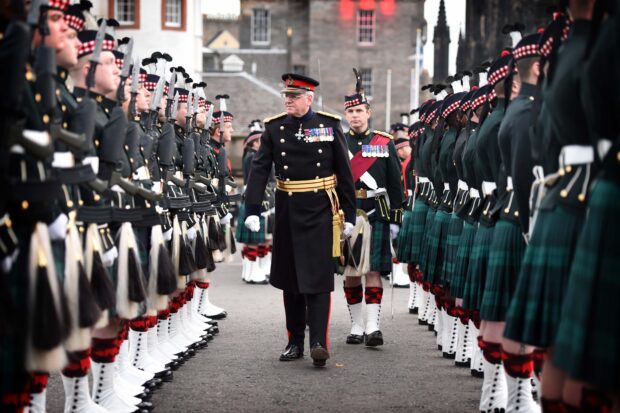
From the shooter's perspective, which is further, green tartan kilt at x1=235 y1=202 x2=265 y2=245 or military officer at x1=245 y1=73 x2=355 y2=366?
green tartan kilt at x1=235 y1=202 x2=265 y2=245

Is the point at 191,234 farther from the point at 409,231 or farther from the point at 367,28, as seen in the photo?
the point at 367,28

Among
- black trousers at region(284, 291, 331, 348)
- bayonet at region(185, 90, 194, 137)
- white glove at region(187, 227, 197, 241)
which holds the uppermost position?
bayonet at region(185, 90, 194, 137)

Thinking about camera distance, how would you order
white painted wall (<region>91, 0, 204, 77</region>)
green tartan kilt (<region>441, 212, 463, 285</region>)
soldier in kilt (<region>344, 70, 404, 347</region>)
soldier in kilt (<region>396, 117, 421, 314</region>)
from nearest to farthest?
green tartan kilt (<region>441, 212, 463, 285</region>)
soldier in kilt (<region>344, 70, 404, 347</region>)
soldier in kilt (<region>396, 117, 421, 314</region>)
white painted wall (<region>91, 0, 204, 77</region>)

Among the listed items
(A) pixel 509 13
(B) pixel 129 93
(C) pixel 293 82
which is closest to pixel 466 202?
(C) pixel 293 82

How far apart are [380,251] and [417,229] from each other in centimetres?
91

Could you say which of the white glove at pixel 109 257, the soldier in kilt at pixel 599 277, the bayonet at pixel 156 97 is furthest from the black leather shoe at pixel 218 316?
the soldier in kilt at pixel 599 277

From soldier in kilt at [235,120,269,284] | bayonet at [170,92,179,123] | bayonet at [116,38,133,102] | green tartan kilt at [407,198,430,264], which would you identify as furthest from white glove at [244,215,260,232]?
soldier in kilt at [235,120,269,284]

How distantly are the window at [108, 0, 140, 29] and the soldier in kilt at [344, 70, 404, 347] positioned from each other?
100 ft

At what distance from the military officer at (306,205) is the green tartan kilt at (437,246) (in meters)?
0.93

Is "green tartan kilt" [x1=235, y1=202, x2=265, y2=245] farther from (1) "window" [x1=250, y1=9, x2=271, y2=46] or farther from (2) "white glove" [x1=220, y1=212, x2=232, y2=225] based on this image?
(1) "window" [x1=250, y1=9, x2=271, y2=46]

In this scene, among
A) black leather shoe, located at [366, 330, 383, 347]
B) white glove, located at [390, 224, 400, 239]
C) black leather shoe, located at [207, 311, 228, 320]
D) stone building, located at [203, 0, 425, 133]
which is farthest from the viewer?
stone building, located at [203, 0, 425, 133]

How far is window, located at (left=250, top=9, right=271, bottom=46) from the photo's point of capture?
77.2m

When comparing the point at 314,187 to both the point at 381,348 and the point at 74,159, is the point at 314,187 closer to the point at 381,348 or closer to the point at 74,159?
the point at 381,348

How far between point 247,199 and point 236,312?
409 cm
